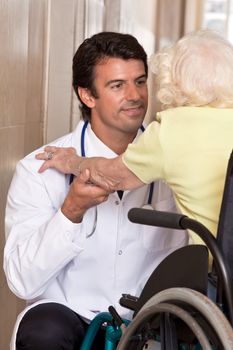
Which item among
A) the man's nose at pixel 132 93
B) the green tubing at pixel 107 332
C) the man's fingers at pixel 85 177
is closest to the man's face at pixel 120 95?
the man's nose at pixel 132 93

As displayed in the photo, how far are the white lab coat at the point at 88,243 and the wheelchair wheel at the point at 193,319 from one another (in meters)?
0.42

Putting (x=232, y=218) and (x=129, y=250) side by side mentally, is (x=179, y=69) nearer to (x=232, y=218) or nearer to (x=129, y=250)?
(x=232, y=218)

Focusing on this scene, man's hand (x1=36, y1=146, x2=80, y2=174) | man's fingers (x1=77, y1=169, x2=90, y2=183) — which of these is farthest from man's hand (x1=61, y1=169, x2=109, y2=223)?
man's hand (x1=36, y1=146, x2=80, y2=174)

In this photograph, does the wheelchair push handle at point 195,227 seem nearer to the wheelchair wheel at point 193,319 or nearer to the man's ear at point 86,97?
the wheelchair wheel at point 193,319

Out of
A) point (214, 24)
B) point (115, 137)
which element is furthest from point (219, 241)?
point (214, 24)

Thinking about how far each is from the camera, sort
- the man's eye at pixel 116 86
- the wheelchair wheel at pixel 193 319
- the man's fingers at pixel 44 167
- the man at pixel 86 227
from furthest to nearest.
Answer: the man's eye at pixel 116 86 < the man's fingers at pixel 44 167 < the man at pixel 86 227 < the wheelchair wheel at pixel 193 319

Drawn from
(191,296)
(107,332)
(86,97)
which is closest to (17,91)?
(86,97)

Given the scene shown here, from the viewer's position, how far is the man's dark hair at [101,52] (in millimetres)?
2023

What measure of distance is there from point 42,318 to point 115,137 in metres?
0.54

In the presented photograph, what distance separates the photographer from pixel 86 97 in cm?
208

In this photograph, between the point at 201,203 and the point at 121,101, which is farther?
the point at 121,101

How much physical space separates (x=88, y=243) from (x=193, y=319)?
685mm

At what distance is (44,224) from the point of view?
1.80 m

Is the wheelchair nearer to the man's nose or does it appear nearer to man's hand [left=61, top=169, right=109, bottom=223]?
man's hand [left=61, top=169, right=109, bottom=223]
